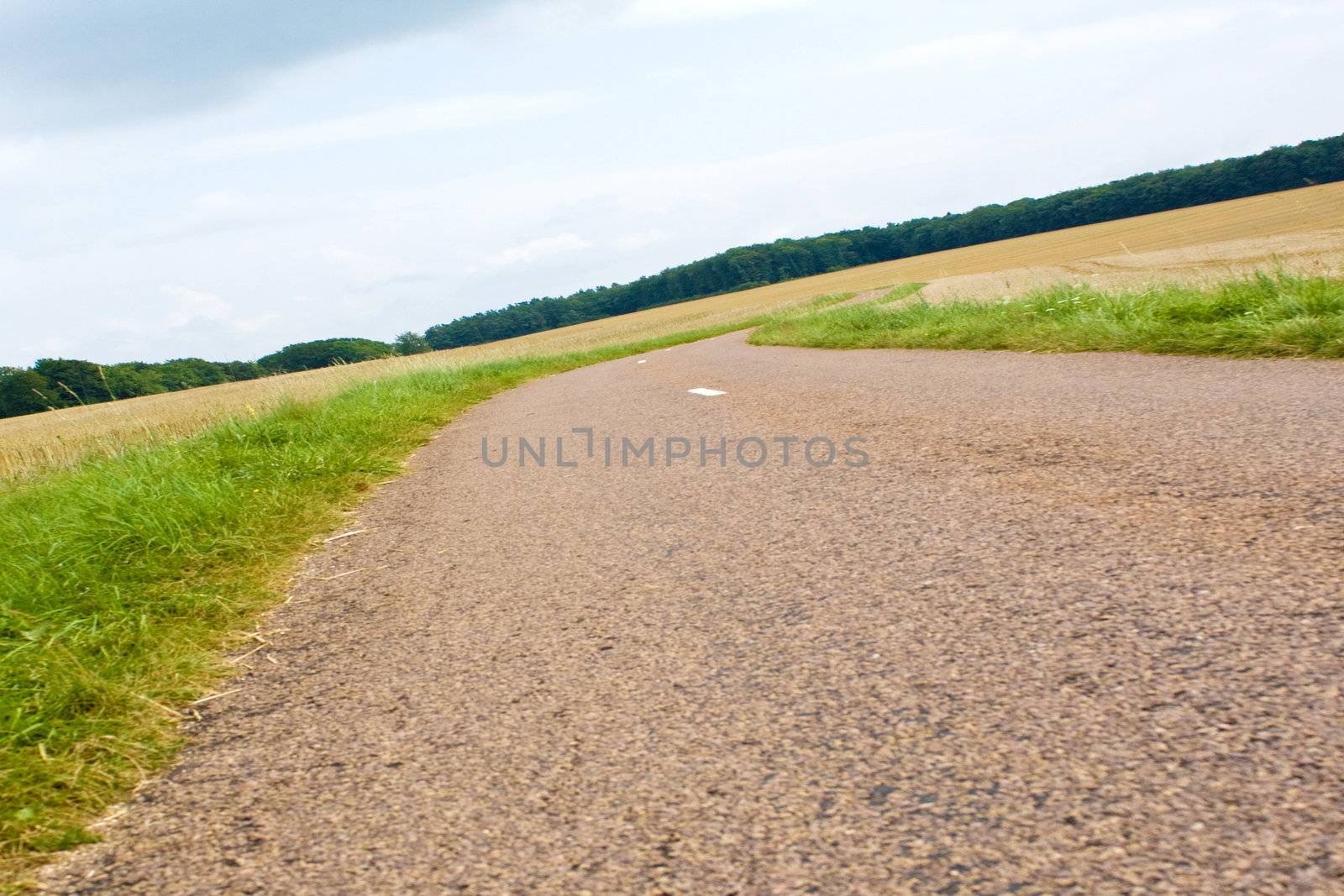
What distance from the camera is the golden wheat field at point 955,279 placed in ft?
49.2

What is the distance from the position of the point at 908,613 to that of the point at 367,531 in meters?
3.41

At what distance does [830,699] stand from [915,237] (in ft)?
342

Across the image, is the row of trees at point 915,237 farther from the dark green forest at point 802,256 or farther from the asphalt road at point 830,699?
the asphalt road at point 830,699

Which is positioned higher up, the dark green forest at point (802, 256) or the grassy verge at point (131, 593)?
the dark green forest at point (802, 256)

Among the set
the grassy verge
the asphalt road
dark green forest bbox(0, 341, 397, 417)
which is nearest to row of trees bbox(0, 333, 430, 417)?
dark green forest bbox(0, 341, 397, 417)

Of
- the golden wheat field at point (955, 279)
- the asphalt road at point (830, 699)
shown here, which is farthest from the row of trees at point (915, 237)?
the asphalt road at point (830, 699)

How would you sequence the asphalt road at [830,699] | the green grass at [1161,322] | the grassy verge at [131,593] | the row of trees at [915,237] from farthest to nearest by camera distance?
the row of trees at [915,237], the green grass at [1161,322], the grassy verge at [131,593], the asphalt road at [830,699]

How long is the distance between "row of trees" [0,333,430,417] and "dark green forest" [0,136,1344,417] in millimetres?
118

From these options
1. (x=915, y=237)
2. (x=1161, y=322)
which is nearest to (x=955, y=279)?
(x=1161, y=322)

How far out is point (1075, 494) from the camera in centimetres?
363

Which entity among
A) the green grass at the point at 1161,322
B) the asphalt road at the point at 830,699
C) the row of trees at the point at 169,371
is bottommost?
the asphalt road at the point at 830,699

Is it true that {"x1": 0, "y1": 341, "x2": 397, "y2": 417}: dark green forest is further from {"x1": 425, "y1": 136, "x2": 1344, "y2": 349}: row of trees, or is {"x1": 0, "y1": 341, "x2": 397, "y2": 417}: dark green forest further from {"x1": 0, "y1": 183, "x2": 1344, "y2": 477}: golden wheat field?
{"x1": 425, "y1": 136, "x2": 1344, "y2": 349}: row of trees

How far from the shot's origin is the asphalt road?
161 cm

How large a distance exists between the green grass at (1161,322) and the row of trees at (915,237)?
52556 millimetres
